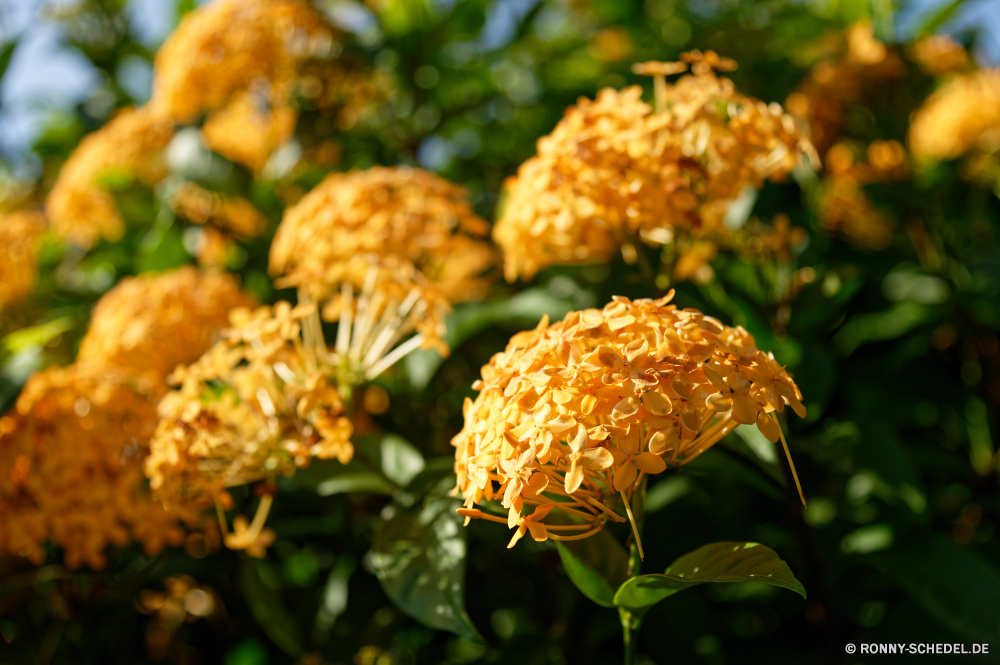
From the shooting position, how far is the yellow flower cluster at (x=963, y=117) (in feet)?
7.64

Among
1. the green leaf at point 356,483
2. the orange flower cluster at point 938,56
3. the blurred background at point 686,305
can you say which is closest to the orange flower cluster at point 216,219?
the blurred background at point 686,305

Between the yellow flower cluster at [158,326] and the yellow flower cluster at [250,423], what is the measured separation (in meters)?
0.33

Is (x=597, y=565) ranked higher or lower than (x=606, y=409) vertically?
lower

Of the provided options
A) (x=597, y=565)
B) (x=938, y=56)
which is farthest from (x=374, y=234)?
(x=938, y=56)

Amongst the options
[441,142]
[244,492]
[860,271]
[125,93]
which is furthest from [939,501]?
[125,93]

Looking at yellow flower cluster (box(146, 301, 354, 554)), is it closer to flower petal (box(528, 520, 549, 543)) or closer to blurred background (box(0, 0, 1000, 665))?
blurred background (box(0, 0, 1000, 665))

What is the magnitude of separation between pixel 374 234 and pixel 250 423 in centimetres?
46

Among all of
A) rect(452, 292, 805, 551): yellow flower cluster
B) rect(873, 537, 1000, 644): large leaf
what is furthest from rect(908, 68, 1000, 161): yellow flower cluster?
rect(452, 292, 805, 551): yellow flower cluster

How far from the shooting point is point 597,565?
985 mm

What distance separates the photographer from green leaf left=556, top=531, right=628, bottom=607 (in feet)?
3.09

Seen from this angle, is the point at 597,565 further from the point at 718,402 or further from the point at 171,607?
the point at 171,607

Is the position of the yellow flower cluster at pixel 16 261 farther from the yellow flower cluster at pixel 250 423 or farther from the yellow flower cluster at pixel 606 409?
the yellow flower cluster at pixel 606 409

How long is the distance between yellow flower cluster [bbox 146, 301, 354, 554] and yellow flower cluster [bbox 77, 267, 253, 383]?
0.33 m

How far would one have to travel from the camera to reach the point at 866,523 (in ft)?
5.03
